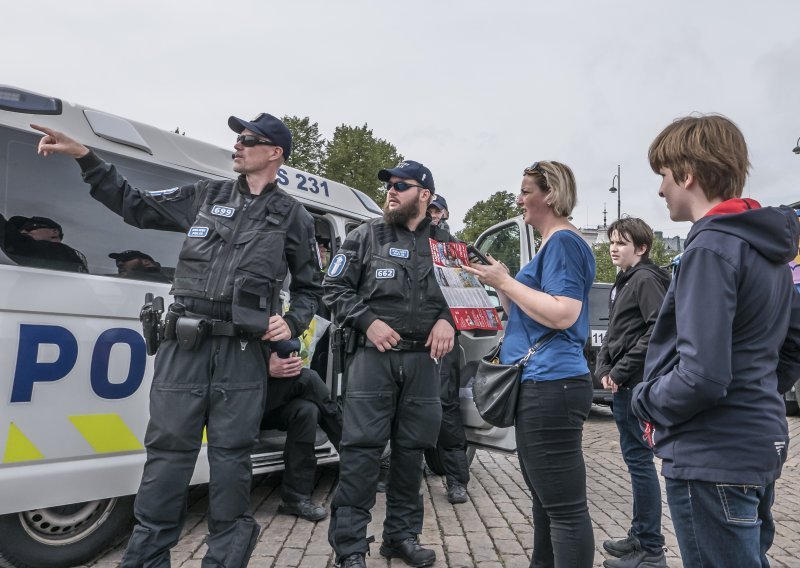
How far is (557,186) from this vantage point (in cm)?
236

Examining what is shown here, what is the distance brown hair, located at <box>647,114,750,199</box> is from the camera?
1.64 metres

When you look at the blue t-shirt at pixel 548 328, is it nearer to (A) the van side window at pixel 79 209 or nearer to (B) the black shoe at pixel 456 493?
(A) the van side window at pixel 79 209

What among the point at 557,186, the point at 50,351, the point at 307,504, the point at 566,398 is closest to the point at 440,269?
the point at 557,186

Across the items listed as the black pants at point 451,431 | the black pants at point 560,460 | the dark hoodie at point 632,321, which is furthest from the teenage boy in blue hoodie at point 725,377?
the black pants at point 451,431

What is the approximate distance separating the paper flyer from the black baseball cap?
60.7 inches

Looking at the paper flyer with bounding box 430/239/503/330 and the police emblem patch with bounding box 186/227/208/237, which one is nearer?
the police emblem patch with bounding box 186/227/208/237

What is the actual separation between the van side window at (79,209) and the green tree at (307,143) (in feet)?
69.4

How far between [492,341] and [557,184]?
9.23ft

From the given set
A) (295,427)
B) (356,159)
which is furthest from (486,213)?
(295,427)

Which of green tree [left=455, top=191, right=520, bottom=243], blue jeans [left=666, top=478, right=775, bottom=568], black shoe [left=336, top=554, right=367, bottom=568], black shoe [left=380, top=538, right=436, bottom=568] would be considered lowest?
black shoe [left=380, top=538, right=436, bottom=568]

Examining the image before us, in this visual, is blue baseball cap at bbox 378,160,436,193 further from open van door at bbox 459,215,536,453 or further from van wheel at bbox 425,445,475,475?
van wheel at bbox 425,445,475,475

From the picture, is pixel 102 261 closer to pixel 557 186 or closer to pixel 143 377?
pixel 143 377

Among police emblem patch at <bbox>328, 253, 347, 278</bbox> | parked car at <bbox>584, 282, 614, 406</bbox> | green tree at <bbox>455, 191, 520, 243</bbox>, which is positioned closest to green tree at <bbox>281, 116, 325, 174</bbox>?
green tree at <bbox>455, 191, 520, 243</bbox>

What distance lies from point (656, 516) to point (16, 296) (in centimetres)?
329
